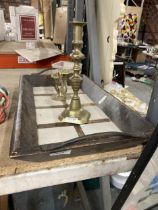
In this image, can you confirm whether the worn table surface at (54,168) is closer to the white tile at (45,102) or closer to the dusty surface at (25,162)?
the dusty surface at (25,162)

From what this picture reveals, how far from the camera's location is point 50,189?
1419 millimetres

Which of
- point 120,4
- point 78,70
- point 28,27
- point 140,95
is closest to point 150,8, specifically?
point 140,95

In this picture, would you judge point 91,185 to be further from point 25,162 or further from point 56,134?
point 25,162

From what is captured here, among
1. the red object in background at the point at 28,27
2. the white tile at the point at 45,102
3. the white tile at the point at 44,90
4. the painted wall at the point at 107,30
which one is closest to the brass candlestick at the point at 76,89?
the white tile at the point at 45,102

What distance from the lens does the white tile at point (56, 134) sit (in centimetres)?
58

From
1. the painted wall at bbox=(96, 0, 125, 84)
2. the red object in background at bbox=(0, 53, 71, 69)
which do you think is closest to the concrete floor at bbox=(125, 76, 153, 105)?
the red object in background at bbox=(0, 53, 71, 69)

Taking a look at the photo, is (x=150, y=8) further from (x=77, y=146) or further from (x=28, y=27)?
(x=77, y=146)

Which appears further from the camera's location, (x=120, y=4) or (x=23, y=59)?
(x=23, y=59)

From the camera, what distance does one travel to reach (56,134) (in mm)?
613

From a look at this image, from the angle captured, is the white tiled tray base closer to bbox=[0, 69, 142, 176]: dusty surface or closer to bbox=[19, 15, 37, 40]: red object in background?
bbox=[0, 69, 142, 176]: dusty surface

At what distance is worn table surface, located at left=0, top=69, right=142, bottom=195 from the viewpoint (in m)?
0.46

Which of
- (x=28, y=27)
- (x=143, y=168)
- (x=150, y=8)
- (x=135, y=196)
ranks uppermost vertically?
(x=150, y=8)

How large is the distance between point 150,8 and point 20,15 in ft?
17.7

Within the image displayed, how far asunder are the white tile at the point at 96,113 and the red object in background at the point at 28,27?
1.05m
